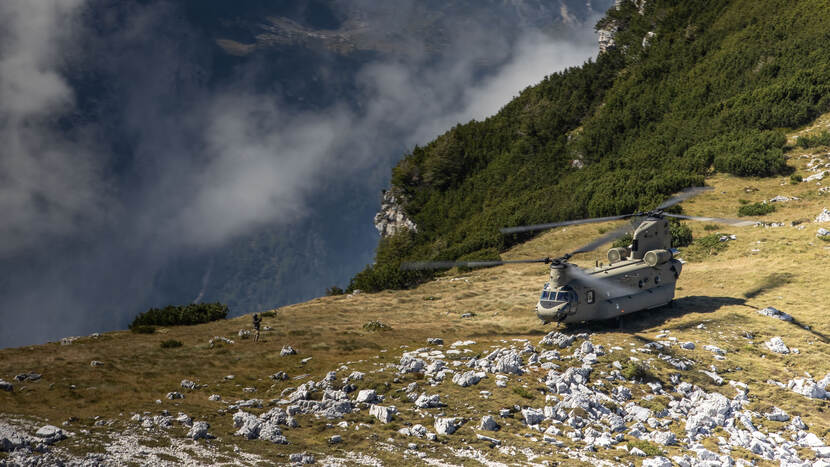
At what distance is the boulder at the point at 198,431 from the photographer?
16734mm

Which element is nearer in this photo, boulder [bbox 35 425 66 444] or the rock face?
boulder [bbox 35 425 66 444]

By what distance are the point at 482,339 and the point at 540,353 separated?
6.01 m

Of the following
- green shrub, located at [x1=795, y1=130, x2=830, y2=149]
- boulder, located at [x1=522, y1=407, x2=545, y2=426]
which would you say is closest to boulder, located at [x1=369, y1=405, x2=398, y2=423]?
boulder, located at [x1=522, y1=407, x2=545, y2=426]

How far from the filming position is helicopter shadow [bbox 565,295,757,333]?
27234mm

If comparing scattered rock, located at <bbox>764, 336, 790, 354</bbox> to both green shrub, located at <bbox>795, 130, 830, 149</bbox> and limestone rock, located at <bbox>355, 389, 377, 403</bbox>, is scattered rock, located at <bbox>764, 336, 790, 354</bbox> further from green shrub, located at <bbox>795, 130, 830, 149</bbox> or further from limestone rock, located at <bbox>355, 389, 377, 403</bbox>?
green shrub, located at <bbox>795, 130, 830, 149</bbox>

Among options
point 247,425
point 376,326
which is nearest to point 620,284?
point 376,326

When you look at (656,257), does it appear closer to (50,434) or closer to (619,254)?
(619,254)

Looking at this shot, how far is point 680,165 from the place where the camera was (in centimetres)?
5628

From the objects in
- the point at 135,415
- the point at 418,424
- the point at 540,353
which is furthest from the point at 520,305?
the point at 135,415

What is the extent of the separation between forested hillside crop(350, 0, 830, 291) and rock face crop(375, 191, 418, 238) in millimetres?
1690

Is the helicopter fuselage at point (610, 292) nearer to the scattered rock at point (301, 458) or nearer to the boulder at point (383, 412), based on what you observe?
the boulder at point (383, 412)

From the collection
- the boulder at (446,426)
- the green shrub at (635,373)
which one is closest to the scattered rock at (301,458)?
the boulder at (446,426)

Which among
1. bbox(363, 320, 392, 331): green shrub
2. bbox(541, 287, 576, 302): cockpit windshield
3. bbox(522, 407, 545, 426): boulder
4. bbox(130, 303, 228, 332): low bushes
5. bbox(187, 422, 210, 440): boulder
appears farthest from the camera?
bbox(130, 303, 228, 332): low bushes

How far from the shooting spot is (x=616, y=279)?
87.5 feet
